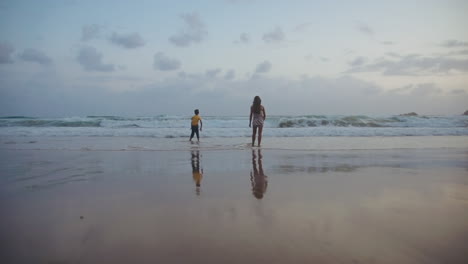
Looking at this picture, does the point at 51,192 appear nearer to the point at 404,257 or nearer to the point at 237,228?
the point at 237,228

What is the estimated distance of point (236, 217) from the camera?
2.83m

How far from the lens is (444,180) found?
4574 mm

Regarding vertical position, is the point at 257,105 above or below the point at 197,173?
above

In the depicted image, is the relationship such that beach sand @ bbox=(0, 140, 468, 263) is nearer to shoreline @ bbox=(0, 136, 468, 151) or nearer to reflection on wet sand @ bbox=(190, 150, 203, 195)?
reflection on wet sand @ bbox=(190, 150, 203, 195)

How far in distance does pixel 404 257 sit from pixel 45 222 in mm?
2990

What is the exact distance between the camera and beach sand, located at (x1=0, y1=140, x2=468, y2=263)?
209cm

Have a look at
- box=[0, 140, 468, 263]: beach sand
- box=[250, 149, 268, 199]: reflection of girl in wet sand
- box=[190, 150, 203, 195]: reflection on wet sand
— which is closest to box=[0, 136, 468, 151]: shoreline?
box=[190, 150, 203, 195]: reflection on wet sand

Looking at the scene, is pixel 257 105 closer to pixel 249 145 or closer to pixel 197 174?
pixel 249 145

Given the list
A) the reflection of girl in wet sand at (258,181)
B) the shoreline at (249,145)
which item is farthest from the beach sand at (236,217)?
the shoreline at (249,145)

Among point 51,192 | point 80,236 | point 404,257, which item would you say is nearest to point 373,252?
point 404,257

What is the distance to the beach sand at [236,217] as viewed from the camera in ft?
6.87

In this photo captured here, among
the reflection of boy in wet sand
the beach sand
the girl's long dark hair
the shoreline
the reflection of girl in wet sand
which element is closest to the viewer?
the beach sand

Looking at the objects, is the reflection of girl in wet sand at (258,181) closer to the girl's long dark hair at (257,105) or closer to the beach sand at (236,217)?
the beach sand at (236,217)

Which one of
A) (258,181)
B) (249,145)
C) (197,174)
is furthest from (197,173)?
(249,145)
